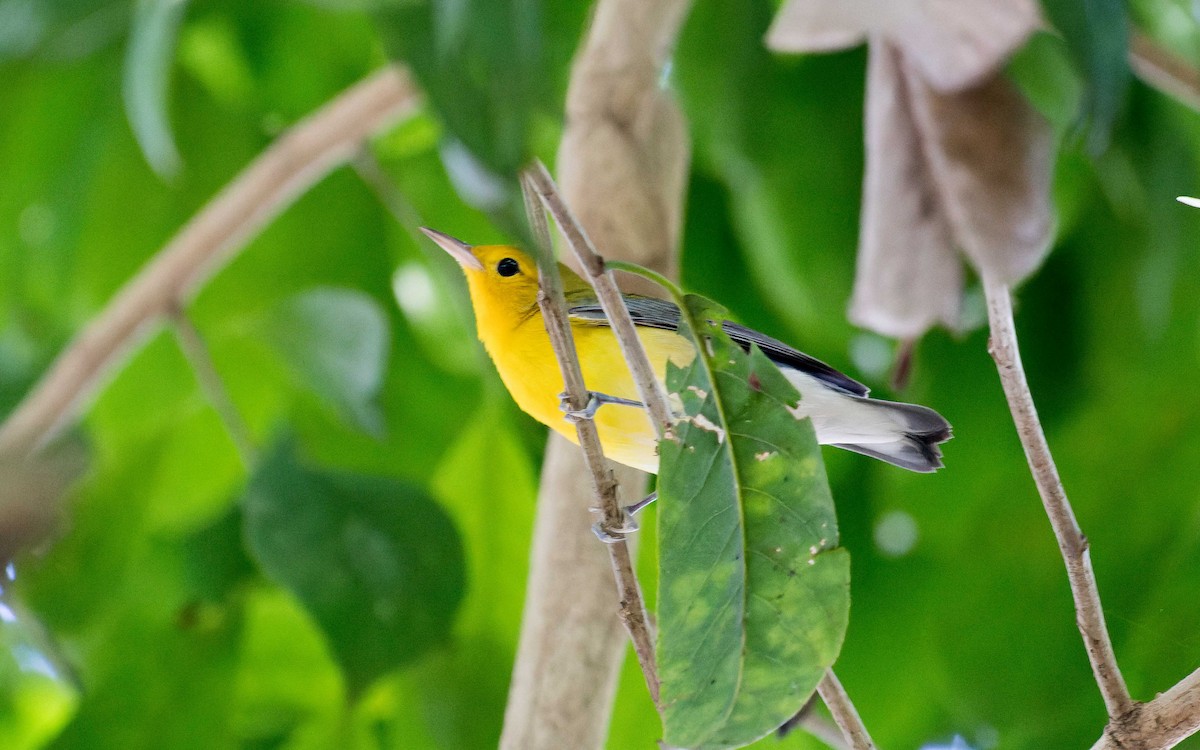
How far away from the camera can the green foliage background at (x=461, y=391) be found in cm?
73

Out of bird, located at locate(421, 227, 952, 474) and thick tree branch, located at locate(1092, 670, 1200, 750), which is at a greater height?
bird, located at locate(421, 227, 952, 474)

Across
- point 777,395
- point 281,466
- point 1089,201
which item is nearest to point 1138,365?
point 1089,201

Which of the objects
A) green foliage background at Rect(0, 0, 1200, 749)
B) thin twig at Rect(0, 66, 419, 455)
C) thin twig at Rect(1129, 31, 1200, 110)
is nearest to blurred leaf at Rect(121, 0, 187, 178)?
green foliage background at Rect(0, 0, 1200, 749)

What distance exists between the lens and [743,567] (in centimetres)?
39

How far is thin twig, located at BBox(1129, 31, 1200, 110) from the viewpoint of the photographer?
779 millimetres

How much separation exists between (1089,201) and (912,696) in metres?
0.41

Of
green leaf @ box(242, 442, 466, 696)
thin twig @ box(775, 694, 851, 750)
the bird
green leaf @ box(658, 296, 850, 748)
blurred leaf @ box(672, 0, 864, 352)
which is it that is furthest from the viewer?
blurred leaf @ box(672, 0, 864, 352)

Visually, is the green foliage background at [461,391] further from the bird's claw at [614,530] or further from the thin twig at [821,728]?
the bird's claw at [614,530]

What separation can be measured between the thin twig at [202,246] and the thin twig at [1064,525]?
54 cm

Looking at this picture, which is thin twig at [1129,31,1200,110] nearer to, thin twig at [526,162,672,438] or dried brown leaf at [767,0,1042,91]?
dried brown leaf at [767,0,1042,91]

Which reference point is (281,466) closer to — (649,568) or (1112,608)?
(649,568)

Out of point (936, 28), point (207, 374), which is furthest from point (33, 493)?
point (936, 28)

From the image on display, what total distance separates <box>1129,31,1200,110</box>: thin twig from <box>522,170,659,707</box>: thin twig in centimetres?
56

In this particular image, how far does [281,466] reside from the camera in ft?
2.50
